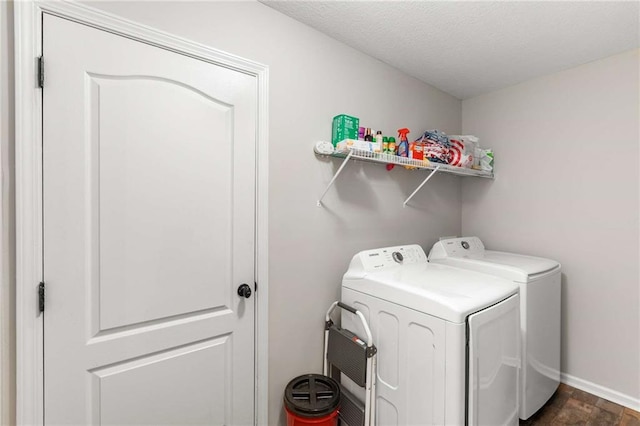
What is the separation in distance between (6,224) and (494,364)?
2.12m

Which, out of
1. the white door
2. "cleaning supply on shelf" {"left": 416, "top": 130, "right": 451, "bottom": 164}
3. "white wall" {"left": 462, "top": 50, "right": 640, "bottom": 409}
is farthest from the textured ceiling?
the white door

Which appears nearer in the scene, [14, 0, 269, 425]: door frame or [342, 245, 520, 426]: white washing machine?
[14, 0, 269, 425]: door frame

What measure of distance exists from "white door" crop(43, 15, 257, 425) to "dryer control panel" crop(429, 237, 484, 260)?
4.95 ft

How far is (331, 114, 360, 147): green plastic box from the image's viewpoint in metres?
1.79

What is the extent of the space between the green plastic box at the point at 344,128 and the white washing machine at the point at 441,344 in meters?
0.83

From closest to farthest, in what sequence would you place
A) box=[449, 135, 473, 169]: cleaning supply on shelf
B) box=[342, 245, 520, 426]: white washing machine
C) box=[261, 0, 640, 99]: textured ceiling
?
box=[342, 245, 520, 426]: white washing machine → box=[261, 0, 640, 99]: textured ceiling → box=[449, 135, 473, 169]: cleaning supply on shelf

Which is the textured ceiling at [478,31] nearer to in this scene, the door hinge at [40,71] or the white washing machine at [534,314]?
the door hinge at [40,71]

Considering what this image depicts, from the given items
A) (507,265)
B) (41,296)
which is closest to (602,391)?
(507,265)

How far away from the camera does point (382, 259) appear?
1893 millimetres

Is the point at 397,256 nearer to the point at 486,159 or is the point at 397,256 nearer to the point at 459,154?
the point at 459,154

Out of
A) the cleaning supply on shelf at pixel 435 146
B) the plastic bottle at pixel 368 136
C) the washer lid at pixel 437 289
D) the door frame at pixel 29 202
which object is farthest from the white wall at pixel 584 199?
the door frame at pixel 29 202

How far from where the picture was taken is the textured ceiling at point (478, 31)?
159 centimetres

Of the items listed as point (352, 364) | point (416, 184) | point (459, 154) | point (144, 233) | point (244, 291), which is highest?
point (459, 154)

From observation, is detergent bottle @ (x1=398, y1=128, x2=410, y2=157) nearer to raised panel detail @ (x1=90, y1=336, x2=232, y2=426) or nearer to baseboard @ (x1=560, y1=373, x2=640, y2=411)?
raised panel detail @ (x1=90, y1=336, x2=232, y2=426)
